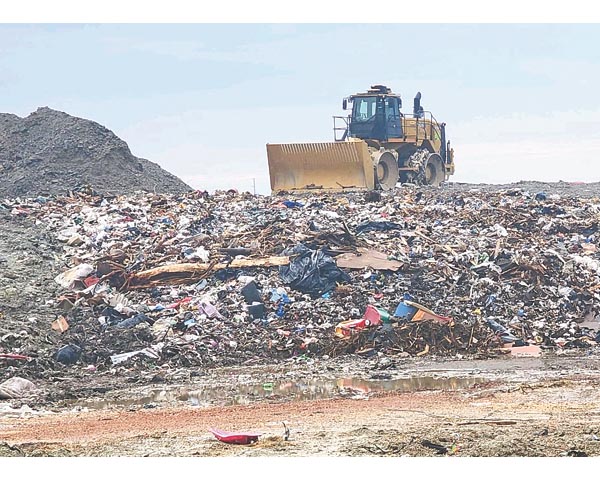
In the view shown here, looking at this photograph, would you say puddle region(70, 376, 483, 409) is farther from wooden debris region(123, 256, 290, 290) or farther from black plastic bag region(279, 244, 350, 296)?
wooden debris region(123, 256, 290, 290)

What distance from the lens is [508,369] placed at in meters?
9.27

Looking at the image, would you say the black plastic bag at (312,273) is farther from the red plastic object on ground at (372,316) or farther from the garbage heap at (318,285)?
the red plastic object on ground at (372,316)

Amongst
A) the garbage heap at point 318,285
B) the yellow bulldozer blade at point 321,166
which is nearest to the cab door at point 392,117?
the yellow bulldozer blade at point 321,166

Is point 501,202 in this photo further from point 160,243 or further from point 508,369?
point 508,369

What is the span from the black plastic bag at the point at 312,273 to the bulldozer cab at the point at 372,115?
376 inches

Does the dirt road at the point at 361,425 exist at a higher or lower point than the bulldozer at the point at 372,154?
lower

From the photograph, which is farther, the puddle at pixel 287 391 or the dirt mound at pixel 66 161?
the dirt mound at pixel 66 161

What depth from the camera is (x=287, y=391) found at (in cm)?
861

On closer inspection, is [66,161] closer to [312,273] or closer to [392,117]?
[392,117]

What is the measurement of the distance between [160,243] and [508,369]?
5771mm

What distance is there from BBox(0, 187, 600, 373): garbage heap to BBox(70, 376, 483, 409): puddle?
3.68 feet

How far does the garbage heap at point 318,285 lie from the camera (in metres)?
10.2

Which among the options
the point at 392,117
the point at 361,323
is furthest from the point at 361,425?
the point at 392,117

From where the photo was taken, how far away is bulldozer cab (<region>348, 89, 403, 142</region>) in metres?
21.0
